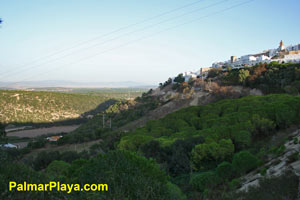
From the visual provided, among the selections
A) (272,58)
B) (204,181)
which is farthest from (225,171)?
(272,58)

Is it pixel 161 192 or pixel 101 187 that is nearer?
pixel 101 187

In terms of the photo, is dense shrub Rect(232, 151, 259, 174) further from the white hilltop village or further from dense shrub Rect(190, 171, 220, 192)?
the white hilltop village

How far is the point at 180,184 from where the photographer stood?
1216cm

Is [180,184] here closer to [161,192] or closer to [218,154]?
[218,154]

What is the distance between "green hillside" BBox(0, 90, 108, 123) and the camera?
5816cm

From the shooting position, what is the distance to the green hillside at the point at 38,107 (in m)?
58.2

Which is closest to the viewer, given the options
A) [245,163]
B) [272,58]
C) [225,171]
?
[245,163]

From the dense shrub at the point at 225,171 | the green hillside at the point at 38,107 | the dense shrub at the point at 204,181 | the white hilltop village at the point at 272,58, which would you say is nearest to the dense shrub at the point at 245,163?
the dense shrub at the point at 225,171

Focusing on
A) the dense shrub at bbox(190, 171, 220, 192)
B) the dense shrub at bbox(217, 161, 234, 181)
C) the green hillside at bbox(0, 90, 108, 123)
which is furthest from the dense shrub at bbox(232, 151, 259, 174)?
the green hillside at bbox(0, 90, 108, 123)

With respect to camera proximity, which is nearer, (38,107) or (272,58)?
(272,58)

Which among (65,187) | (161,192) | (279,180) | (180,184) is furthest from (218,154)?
(65,187)

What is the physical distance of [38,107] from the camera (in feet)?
213

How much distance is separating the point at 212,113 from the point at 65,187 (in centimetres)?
1741

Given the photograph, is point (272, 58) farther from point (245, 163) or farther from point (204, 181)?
point (204, 181)
